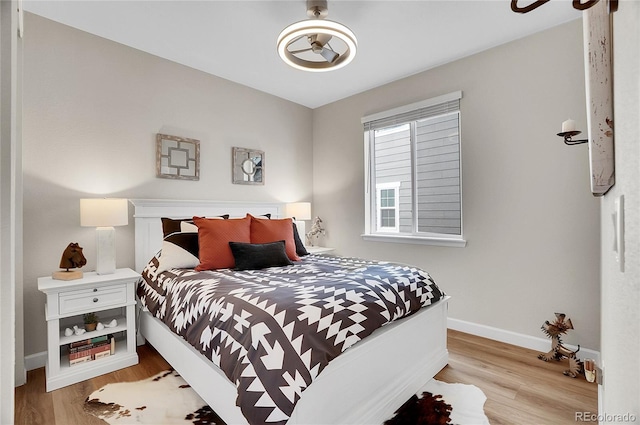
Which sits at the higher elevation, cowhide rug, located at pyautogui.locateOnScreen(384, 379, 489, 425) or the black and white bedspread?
the black and white bedspread

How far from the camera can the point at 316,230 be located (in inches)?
175

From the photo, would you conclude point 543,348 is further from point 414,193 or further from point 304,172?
point 304,172

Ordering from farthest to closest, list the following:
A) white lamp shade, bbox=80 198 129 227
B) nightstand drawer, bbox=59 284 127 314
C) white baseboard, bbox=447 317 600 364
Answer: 1. white baseboard, bbox=447 317 600 364
2. white lamp shade, bbox=80 198 129 227
3. nightstand drawer, bbox=59 284 127 314

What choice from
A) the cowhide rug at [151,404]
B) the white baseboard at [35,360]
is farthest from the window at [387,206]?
the white baseboard at [35,360]

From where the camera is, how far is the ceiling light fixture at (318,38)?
214 centimetres

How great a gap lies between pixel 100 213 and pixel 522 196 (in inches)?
139

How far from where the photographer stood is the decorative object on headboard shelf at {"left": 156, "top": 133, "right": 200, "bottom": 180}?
3184 mm

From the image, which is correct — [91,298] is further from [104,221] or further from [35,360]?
[35,360]

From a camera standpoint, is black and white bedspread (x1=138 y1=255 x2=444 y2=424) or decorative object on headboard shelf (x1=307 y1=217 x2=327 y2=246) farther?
decorative object on headboard shelf (x1=307 y1=217 x2=327 y2=246)

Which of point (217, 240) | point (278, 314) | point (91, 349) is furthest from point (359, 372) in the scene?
point (91, 349)

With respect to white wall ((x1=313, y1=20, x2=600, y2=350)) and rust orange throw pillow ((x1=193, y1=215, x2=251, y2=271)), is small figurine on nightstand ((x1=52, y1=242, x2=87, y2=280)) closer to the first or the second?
rust orange throw pillow ((x1=193, y1=215, x2=251, y2=271))

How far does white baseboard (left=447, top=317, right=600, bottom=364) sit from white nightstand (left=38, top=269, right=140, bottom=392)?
2980mm

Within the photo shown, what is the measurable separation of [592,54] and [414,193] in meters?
2.96

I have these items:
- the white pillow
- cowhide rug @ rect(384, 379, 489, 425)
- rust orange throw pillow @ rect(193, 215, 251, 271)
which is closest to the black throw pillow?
rust orange throw pillow @ rect(193, 215, 251, 271)
